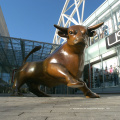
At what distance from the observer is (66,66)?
356 centimetres

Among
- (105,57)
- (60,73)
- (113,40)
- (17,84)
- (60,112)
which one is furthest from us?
(105,57)

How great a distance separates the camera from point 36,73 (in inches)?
156

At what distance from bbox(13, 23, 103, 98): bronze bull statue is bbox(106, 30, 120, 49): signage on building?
24.6 feet

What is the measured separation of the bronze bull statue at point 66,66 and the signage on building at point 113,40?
7.50 meters

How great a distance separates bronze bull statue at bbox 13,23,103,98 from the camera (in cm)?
312

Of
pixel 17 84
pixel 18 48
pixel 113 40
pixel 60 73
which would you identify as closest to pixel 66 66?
pixel 60 73

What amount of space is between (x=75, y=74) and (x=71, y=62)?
331mm

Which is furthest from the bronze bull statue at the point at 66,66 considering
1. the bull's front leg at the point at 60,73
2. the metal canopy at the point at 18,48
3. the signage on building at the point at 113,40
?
the metal canopy at the point at 18,48

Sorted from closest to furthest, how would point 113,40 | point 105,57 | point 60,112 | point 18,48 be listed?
point 60,112, point 113,40, point 105,57, point 18,48

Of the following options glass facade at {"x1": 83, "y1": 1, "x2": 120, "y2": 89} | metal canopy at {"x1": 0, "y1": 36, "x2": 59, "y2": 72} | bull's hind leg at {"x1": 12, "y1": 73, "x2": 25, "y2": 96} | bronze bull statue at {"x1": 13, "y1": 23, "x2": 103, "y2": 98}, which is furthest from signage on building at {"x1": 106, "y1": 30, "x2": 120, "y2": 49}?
bull's hind leg at {"x1": 12, "y1": 73, "x2": 25, "y2": 96}

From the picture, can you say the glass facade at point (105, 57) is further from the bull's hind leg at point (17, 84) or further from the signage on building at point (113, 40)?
the bull's hind leg at point (17, 84)

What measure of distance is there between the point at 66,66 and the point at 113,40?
8451mm

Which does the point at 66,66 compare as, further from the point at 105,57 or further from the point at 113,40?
the point at 105,57

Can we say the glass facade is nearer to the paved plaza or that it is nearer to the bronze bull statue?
the bronze bull statue
